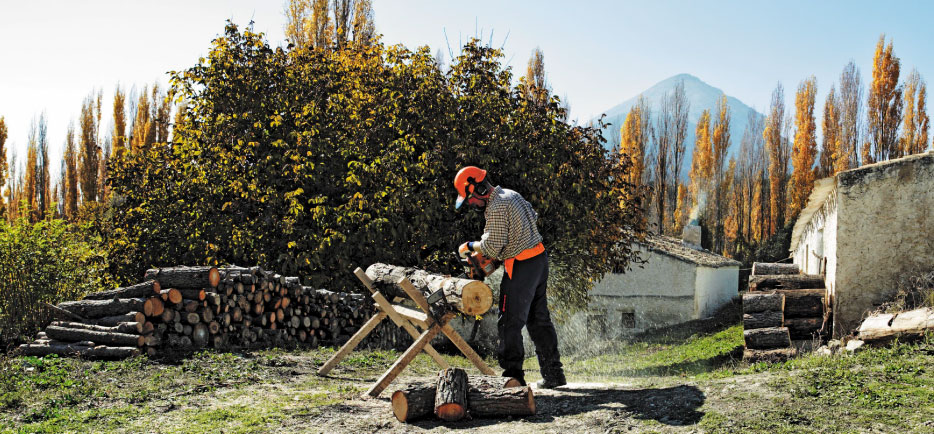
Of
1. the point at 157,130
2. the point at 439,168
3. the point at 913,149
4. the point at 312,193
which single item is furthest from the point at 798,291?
the point at 157,130

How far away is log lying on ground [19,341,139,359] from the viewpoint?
27.8ft

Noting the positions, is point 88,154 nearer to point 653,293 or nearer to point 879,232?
point 653,293

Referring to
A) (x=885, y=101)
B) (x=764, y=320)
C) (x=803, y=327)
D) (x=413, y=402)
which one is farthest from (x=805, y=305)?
(x=885, y=101)

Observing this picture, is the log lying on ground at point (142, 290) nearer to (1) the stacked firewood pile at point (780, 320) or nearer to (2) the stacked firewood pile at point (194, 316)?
(2) the stacked firewood pile at point (194, 316)

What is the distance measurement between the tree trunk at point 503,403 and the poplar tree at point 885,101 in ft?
123

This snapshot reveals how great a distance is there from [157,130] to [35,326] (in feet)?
101

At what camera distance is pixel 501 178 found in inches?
541

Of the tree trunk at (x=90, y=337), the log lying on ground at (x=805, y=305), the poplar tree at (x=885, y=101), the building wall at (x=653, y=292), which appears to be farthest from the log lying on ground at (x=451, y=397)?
the poplar tree at (x=885, y=101)

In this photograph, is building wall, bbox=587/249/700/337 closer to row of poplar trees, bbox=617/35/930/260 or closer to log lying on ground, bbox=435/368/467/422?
row of poplar trees, bbox=617/35/930/260

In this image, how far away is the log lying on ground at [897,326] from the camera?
7660mm

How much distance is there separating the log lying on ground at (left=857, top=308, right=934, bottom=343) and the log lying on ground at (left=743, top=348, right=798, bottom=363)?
1.74m

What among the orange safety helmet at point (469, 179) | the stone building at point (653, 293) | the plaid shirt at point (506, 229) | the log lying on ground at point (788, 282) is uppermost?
the orange safety helmet at point (469, 179)

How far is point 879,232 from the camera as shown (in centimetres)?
1036

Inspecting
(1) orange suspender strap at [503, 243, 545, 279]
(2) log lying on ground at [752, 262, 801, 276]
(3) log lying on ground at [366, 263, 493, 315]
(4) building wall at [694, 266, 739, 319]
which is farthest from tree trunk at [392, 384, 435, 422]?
(4) building wall at [694, 266, 739, 319]
